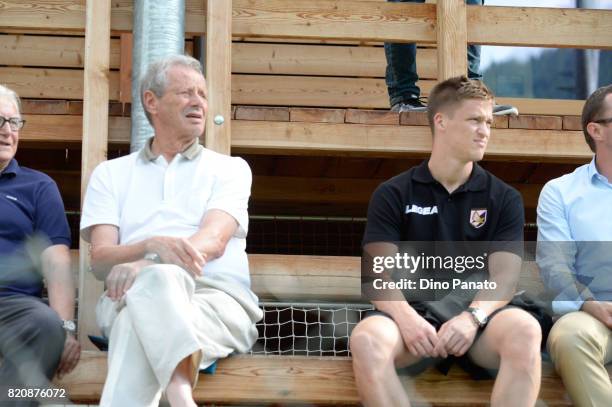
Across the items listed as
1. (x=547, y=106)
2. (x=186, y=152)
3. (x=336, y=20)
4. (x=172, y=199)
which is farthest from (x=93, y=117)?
(x=547, y=106)

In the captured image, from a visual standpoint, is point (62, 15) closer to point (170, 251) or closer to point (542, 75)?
point (170, 251)

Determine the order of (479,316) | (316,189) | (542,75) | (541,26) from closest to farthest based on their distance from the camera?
1. (479,316)
2. (541,26)
3. (316,189)
4. (542,75)

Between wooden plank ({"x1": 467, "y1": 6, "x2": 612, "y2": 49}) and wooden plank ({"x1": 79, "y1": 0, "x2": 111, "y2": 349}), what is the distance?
157 cm

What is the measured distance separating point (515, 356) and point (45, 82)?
14.1ft

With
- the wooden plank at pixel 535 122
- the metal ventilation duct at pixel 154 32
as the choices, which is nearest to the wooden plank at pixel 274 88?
the wooden plank at pixel 535 122

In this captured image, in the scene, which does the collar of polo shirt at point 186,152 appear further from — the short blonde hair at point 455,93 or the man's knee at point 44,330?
the short blonde hair at point 455,93

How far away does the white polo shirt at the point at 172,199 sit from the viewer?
162 inches

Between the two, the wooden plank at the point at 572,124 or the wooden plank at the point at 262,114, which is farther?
the wooden plank at the point at 572,124

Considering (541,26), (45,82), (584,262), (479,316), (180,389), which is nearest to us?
(180,389)

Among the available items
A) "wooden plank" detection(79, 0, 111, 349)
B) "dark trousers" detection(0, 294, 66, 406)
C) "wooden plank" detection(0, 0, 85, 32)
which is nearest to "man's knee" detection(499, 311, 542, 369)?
"dark trousers" detection(0, 294, 66, 406)

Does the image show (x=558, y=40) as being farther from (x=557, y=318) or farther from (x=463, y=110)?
(x=557, y=318)

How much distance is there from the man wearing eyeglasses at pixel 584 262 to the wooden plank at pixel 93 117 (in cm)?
164

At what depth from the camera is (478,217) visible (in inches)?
163

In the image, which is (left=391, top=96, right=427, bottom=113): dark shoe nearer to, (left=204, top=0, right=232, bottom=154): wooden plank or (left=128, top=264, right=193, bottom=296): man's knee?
(left=204, top=0, right=232, bottom=154): wooden plank
